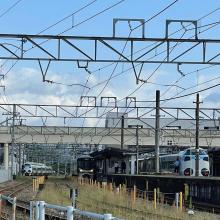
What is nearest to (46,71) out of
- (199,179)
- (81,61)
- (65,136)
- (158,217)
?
(81,61)

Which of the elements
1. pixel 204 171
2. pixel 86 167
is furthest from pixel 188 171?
pixel 86 167

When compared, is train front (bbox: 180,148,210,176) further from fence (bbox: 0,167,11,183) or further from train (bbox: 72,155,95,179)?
fence (bbox: 0,167,11,183)

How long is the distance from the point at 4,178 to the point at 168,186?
46533mm

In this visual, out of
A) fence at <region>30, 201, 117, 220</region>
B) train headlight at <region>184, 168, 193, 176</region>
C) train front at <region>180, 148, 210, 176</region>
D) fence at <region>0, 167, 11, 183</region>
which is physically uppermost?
train front at <region>180, 148, 210, 176</region>

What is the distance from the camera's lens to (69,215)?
412 inches

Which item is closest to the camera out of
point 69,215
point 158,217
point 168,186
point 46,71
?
point 69,215

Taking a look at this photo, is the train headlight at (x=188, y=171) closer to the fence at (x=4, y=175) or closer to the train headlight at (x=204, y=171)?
the train headlight at (x=204, y=171)

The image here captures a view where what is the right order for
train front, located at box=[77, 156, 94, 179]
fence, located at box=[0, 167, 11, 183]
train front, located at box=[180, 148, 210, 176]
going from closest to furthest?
train front, located at box=[180, 148, 210, 176], fence, located at box=[0, 167, 11, 183], train front, located at box=[77, 156, 94, 179]

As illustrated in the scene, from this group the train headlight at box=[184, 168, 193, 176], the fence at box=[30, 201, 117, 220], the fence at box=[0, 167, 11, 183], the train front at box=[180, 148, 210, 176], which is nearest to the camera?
the fence at box=[30, 201, 117, 220]

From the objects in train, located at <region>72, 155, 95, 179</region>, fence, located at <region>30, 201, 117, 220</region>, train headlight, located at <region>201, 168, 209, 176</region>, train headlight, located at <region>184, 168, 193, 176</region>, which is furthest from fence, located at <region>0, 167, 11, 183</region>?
fence, located at <region>30, 201, 117, 220</region>

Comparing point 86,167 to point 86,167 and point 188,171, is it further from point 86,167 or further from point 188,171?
point 188,171

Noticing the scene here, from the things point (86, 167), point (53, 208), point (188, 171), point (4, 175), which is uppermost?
point (86, 167)

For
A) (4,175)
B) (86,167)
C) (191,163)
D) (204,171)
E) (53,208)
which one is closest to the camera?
(53,208)

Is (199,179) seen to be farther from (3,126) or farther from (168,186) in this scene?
(3,126)
